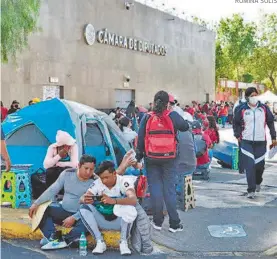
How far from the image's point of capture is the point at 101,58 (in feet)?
77.5

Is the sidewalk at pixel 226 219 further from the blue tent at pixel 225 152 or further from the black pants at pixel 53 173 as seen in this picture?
the blue tent at pixel 225 152

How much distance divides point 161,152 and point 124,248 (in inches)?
45.9

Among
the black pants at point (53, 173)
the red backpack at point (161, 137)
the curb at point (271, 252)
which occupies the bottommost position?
the curb at point (271, 252)

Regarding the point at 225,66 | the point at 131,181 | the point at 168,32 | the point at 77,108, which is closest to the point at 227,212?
the point at 131,181

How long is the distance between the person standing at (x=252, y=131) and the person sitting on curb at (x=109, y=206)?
9.83 feet

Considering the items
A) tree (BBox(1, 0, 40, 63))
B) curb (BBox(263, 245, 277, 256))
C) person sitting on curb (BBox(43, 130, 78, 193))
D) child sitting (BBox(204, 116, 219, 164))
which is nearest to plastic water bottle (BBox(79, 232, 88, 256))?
curb (BBox(263, 245, 277, 256))

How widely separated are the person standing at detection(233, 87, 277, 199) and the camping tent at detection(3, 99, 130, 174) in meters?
2.16

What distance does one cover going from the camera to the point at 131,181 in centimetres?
593

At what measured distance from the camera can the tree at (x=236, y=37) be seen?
47.9m

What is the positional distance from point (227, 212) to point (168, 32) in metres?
23.7

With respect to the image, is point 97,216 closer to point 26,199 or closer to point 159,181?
point 159,181

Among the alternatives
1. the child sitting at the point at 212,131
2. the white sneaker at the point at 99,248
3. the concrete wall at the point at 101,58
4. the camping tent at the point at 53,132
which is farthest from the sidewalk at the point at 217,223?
the concrete wall at the point at 101,58

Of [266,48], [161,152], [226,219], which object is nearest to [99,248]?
[161,152]

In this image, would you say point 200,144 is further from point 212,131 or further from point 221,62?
point 221,62
